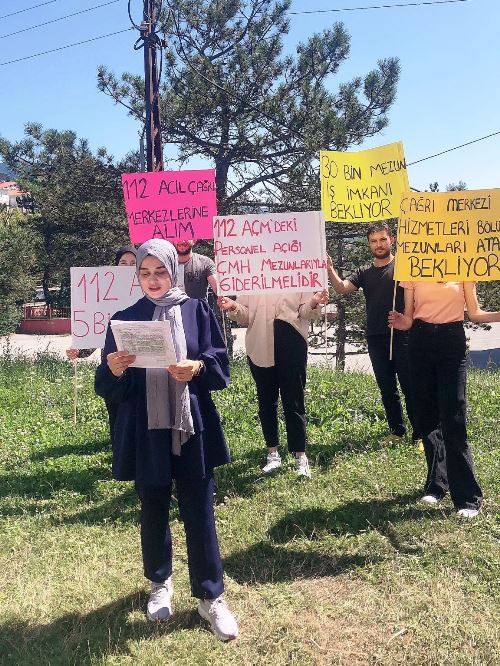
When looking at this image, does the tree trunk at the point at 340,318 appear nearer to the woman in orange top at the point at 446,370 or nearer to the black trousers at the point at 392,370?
the black trousers at the point at 392,370

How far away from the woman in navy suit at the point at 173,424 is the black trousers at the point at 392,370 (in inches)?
112

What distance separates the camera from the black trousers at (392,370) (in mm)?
5590

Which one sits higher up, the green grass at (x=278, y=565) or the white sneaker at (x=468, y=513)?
the white sneaker at (x=468, y=513)

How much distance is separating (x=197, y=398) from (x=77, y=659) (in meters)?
1.27

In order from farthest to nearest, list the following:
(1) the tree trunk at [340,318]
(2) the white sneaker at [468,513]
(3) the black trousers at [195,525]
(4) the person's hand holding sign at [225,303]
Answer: (1) the tree trunk at [340,318] < (4) the person's hand holding sign at [225,303] < (2) the white sneaker at [468,513] < (3) the black trousers at [195,525]

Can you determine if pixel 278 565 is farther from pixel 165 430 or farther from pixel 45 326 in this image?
pixel 45 326

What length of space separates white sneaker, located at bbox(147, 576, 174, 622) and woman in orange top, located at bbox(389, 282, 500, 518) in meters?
1.97

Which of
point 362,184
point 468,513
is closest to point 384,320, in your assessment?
point 362,184

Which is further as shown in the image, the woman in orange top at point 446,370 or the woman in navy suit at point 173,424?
the woman in orange top at point 446,370

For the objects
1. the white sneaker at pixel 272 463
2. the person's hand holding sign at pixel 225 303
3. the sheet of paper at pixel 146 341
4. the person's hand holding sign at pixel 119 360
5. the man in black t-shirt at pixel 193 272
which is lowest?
the white sneaker at pixel 272 463

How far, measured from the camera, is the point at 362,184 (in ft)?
16.3

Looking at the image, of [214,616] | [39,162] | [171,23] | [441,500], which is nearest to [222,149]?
[171,23]

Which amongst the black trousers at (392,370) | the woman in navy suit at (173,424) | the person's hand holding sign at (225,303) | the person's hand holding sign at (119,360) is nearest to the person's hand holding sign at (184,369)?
the woman in navy suit at (173,424)

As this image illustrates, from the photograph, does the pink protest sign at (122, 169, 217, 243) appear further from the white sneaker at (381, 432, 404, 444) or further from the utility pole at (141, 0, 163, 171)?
the utility pole at (141, 0, 163, 171)
